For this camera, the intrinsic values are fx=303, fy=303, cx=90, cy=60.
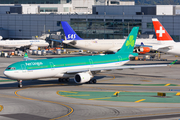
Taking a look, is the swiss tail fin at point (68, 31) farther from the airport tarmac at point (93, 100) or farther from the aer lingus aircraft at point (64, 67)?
the airport tarmac at point (93, 100)

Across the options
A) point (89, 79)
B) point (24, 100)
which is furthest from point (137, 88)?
point (24, 100)

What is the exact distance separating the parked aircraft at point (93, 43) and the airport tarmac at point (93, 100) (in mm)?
39880

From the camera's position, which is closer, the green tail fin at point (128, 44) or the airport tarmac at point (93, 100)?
the airport tarmac at point (93, 100)

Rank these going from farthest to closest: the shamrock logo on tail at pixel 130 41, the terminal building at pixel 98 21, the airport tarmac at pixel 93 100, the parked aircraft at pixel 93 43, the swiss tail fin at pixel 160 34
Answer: the terminal building at pixel 98 21 < the parked aircraft at pixel 93 43 < the swiss tail fin at pixel 160 34 < the shamrock logo on tail at pixel 130 41 < the airport tarmac at pixel 93 100

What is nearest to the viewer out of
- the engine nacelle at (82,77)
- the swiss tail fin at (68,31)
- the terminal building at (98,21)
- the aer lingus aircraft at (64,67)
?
the aer lingus aircraft at (64,67)

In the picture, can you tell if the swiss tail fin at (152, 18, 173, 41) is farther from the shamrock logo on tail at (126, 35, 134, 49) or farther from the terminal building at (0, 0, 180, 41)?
the terminal building at (0, 0, 180, 41)

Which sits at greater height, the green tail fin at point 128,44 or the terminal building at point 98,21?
the terminal building at point 98,21

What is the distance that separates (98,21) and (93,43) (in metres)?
49.1

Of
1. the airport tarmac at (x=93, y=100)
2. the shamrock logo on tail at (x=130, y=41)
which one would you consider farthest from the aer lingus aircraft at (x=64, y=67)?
the shamrock logo on tail at (x=130, y=41)

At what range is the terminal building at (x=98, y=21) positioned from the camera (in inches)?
5443

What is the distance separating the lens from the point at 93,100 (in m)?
34.5

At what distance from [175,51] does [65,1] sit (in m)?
135

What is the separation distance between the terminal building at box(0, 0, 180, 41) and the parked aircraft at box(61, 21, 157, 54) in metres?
33.7

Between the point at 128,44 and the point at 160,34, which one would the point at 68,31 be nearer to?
the point at 160,34
